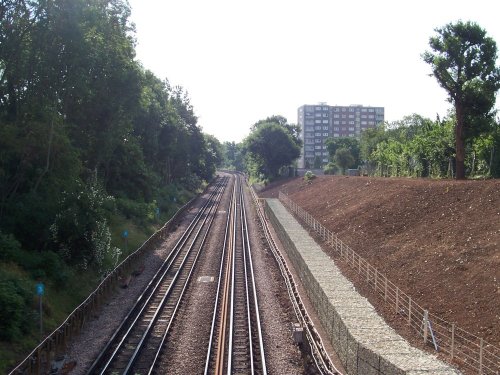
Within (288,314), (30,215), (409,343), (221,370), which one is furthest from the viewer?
(30,215)

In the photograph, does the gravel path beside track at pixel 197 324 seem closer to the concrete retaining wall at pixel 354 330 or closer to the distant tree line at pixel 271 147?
the concrete retaining wall at pixel 354 330

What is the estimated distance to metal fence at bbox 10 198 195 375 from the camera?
14.6m

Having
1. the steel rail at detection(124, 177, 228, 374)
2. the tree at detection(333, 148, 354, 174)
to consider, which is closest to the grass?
the steel rail at detection(124, 177, 228, 374)

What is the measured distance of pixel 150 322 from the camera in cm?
1939

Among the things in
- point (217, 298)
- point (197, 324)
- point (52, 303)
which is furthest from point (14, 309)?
point (217, 298)

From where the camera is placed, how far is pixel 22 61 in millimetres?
23328

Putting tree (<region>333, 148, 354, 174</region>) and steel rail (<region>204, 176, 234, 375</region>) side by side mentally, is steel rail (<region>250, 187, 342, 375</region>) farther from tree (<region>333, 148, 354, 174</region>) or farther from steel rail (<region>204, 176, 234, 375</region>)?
tree (<region>333, 148, 354, 174</region>)

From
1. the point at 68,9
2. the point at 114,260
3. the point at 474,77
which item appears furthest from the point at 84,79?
the point at 474,77

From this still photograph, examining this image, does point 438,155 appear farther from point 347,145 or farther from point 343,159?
point 347,145

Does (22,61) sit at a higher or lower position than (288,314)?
higher

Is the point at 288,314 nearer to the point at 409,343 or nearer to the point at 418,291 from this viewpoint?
the point at 418,291

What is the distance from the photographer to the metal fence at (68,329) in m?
14.6

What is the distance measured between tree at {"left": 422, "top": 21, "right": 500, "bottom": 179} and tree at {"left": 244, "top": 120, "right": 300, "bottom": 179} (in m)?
56.2

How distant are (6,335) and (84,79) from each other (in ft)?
46.9
